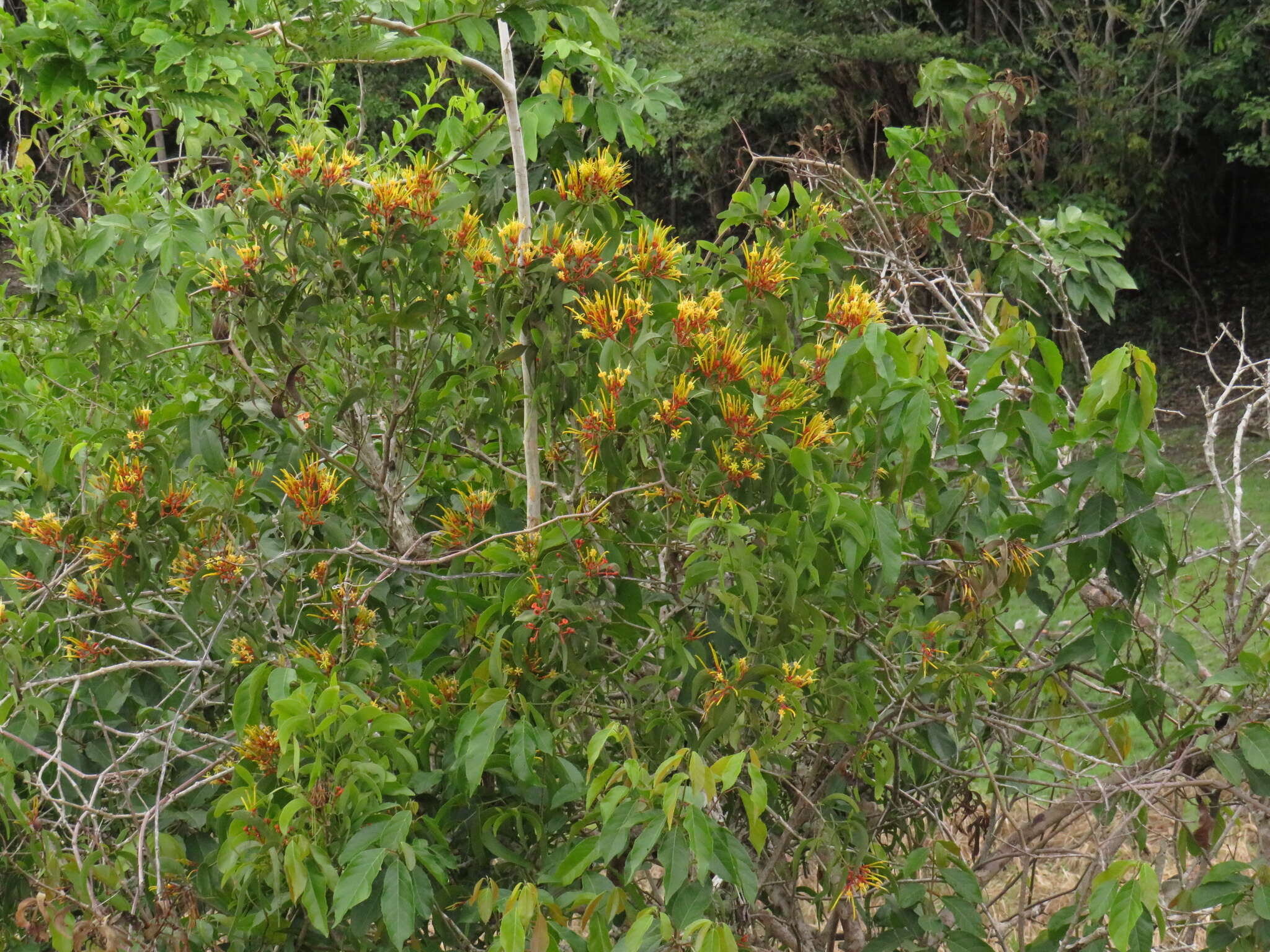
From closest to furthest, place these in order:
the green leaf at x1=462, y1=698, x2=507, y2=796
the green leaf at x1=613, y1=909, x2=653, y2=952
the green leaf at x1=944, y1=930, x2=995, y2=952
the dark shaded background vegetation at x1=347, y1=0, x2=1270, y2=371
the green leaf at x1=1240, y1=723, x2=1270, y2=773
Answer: the green leaf at x1=613, y1=909, x2=653, y2=952, the green leaf at x1=462, y1=698, x2=507, y2=796, the green leaf at x1=1240, y1=723, x2=1270, y2=773, the green leaf at x1=944, y1=930, x2=995, y2=952, the dark shaded background vegetation at x1=347, y1=0, x2=1270, y2=371

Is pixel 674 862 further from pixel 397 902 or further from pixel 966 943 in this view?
pixel 966 943

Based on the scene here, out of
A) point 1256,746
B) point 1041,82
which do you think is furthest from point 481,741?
point 1041,82

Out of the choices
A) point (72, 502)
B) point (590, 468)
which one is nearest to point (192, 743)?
point (72, 502)

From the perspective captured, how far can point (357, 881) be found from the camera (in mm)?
1414

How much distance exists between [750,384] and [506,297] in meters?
0.35

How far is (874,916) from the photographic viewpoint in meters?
1.99

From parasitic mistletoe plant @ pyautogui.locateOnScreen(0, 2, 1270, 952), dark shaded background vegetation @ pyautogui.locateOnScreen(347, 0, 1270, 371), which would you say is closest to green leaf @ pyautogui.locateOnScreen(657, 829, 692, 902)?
parasitic mistletoe plant @ pyautogui.locateOnScreen(0, 2, 1270, 952)

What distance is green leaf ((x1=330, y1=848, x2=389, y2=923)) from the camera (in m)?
1.40

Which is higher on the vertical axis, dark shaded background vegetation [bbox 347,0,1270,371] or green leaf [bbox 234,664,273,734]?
green leaf [bbox 234,664,273,734]

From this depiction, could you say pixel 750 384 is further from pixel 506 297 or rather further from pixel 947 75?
pixel 947 75

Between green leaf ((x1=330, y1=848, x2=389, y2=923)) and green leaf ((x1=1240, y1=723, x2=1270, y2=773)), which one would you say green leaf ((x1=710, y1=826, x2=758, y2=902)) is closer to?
green leaf ((x1=330, y1=848, x2=389, y2=923))

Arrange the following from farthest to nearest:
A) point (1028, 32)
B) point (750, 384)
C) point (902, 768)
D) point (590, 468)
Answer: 1. point (1028, 32)
2. point (902, 768)
3. point (590, 468)
4. point (750, 384)

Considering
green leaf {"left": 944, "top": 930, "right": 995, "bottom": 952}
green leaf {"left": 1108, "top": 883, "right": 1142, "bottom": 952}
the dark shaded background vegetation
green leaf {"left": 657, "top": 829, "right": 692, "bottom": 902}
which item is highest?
green leaf {"left": 657, "top": 829, "right": 692, "bottom": 902}

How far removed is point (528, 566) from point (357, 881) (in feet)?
1.47
